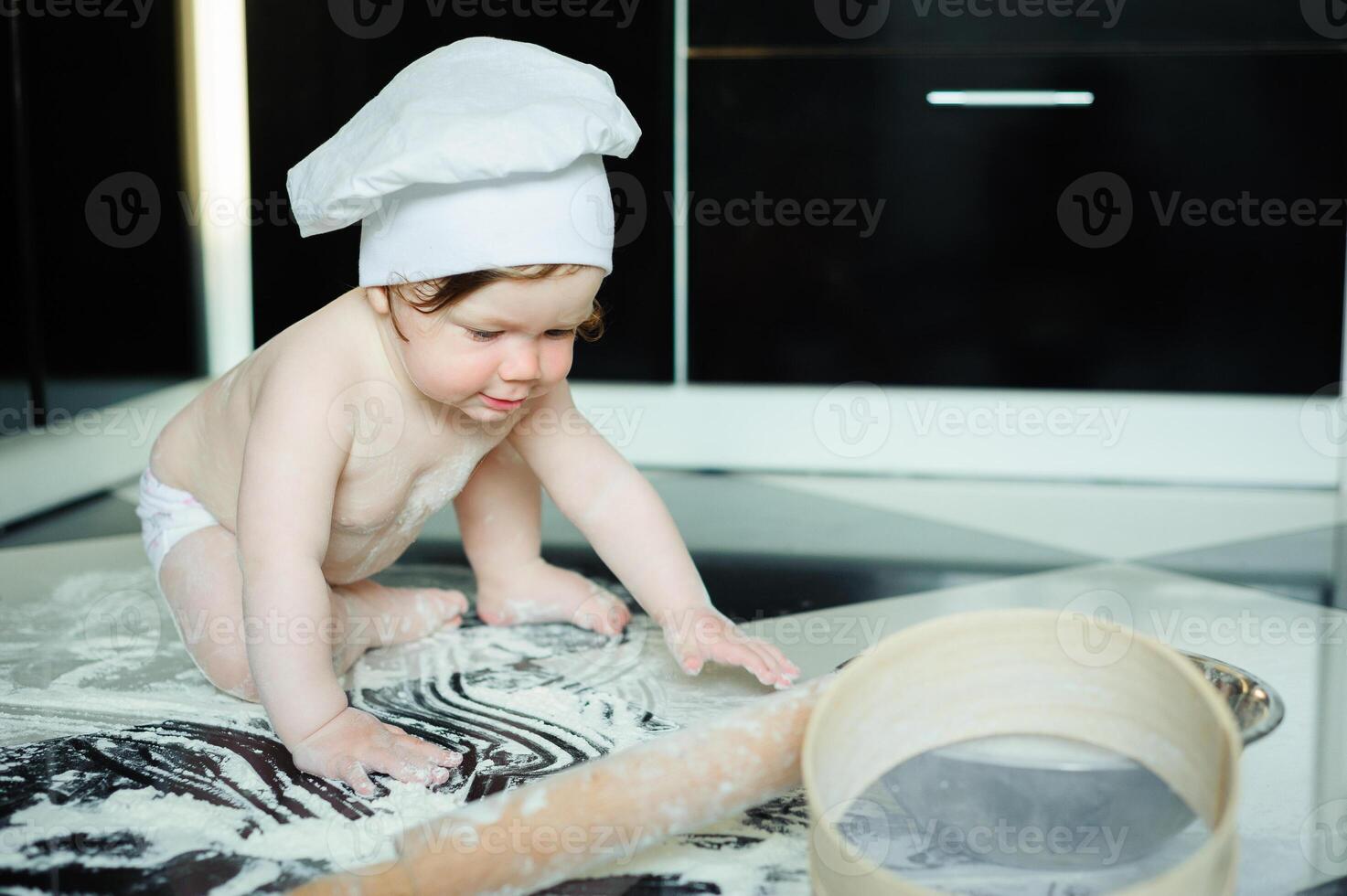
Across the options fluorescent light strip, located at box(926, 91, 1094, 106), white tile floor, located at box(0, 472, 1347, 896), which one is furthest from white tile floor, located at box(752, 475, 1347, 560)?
fluorescent light strip, located at box(926, 91, 1094, 106)

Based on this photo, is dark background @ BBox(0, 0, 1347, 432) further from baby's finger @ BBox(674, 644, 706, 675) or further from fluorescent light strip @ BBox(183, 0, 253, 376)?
baby's finger @ BBox(674, 644, 706, 675)

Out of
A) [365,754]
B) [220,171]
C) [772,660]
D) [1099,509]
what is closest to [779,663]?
[772,660]

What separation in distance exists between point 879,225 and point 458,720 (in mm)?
850

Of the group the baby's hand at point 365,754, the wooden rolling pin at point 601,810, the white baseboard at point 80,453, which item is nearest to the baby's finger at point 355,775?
the baby's hand at point 365,754

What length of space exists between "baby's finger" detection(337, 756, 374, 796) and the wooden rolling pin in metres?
0.14

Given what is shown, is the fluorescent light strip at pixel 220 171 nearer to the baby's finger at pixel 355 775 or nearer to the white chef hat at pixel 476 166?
the white chef hat at pixel 476 166

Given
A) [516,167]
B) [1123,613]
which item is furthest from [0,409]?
[1123,613]

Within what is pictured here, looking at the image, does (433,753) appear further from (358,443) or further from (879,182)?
(879,182)

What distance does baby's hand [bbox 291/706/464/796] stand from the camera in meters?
0.74

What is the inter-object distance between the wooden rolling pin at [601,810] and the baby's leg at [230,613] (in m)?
0.24

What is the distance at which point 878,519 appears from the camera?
136 cm

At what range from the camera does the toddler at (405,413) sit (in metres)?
0.72

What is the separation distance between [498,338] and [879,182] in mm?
811

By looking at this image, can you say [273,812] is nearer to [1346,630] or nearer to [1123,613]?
[1123,613]
